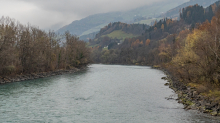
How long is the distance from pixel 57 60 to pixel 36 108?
61.0 m

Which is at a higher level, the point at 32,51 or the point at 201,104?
the point at 32,51

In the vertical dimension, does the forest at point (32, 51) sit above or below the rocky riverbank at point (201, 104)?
above

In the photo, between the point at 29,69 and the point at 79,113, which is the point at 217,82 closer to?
the point at 79,113

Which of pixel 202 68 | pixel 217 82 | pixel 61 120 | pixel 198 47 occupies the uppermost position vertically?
pixel 198 47

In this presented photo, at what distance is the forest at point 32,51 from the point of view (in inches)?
1991

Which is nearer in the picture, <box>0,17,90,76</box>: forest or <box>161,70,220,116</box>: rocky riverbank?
<box>161,70,220,116</box>: rocky riverbank

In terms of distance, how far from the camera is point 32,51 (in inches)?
2537

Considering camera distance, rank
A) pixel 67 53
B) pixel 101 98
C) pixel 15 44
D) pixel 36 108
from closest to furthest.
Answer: pixel 36 108, pixel 101 98, pixel 15 44, pixel 67 53

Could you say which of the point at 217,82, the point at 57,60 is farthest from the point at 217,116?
the point at 57,60

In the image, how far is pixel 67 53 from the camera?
9469 cm

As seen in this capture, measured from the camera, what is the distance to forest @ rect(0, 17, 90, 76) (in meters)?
50.6

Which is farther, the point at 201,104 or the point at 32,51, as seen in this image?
the point at 32,51

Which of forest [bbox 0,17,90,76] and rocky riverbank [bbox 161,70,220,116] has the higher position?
forest [bbox 0,17,90,76]

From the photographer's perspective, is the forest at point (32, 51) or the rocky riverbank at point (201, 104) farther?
the forest at point (32, 51)
